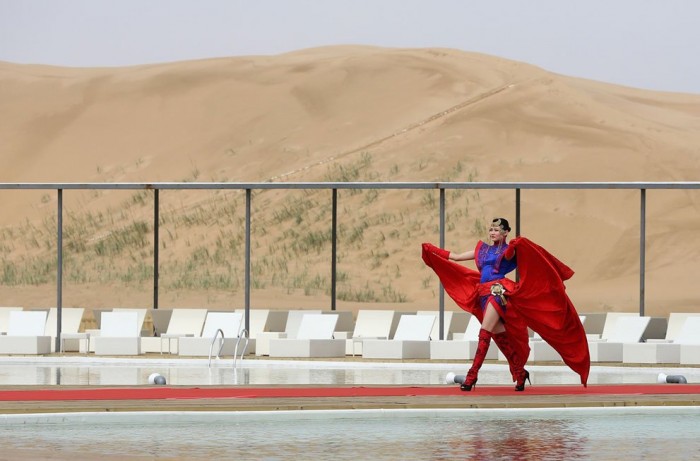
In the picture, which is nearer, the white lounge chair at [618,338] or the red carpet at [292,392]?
the red carpet at [292,392]

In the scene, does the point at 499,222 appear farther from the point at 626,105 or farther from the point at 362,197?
the point at 626,105

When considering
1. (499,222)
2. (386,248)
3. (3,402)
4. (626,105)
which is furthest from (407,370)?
(626,105)

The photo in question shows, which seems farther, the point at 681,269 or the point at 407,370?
the point at 681,269

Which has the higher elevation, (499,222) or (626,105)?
(626,105)

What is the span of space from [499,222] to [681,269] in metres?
38.8

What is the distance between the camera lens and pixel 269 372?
18.8 m

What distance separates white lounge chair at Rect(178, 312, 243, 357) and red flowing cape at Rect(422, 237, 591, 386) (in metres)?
7.50

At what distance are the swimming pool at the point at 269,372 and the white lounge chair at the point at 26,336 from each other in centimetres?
80

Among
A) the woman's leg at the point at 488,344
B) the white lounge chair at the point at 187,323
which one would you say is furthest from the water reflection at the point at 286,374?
the white lounge chair at the point at 187,323

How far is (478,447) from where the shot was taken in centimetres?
1022

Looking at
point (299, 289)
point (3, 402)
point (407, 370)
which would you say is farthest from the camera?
point (299, 289)

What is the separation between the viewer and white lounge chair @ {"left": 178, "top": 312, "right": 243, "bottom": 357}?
70.4ft

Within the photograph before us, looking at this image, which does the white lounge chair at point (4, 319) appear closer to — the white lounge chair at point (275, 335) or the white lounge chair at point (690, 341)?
the white lounge chair at point (275, 335)

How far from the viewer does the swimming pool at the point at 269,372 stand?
16.8 m
